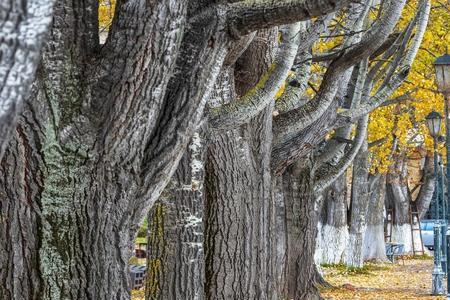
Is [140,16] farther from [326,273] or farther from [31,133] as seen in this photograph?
[326,273]

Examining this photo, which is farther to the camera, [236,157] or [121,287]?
[236,157]

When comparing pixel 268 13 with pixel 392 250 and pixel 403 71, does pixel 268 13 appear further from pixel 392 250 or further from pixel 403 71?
pixel 392 250

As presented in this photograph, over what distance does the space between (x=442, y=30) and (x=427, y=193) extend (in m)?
25.4

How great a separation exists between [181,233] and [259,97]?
1.44m

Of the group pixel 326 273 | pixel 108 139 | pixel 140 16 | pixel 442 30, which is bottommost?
pixel 326 273

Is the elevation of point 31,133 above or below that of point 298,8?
below

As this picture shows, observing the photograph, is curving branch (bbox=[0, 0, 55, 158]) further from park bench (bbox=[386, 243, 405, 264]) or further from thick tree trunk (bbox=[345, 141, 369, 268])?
park bench (bbox=[386, 243, 405, 264])

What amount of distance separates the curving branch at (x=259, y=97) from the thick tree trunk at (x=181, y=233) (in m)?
0.36

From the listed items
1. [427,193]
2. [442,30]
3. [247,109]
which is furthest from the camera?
[427,193]

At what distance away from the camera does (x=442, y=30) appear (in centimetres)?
2019

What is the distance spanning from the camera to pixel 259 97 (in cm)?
894

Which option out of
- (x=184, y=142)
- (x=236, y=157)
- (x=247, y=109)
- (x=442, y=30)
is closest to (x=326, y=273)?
(x=442, y=30)

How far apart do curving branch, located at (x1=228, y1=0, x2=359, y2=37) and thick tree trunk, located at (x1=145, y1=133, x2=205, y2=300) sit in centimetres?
247

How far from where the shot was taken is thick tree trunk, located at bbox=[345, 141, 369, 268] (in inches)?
1120
